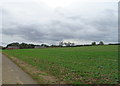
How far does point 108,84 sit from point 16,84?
373cm

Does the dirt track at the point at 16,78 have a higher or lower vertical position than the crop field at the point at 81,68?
lower

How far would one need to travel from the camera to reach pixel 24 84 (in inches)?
313

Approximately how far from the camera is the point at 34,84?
7930mm

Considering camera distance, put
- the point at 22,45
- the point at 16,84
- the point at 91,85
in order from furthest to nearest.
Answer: the point at 22,45
the point at 16,84
the point at 91,85

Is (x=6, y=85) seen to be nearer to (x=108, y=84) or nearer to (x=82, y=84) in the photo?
(x=82, y=84)

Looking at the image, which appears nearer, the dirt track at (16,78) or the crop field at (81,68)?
the dirt track at (16,78)

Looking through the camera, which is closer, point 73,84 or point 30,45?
point 73,84

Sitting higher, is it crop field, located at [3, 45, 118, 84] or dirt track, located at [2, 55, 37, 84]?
crop field, located at [3, 45, 118, 84]

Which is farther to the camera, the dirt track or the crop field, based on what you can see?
the crop field

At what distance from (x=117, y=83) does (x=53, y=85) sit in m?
2.59

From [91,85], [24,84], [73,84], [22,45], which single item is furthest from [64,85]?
[22,45]

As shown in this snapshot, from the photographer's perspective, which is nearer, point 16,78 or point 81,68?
point 16,78

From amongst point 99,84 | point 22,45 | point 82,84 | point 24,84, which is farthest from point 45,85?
point 22,45

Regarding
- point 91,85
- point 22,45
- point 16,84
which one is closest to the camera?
point 91,85
